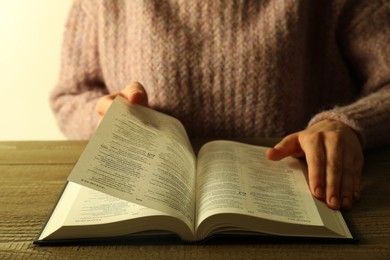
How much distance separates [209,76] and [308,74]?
22 centimetres

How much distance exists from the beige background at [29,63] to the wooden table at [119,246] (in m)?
0.59

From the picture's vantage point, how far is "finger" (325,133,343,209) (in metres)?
0.59

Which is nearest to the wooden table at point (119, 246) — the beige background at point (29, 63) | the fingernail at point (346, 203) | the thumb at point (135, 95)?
the fingernail at point (346, 203)

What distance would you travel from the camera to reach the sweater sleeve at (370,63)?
738 millimetres

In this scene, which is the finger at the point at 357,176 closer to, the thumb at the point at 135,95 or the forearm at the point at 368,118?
the forearm at the point at 368,118

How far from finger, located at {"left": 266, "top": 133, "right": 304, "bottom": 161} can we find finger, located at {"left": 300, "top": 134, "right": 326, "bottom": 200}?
0.01 metres

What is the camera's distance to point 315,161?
63 cm

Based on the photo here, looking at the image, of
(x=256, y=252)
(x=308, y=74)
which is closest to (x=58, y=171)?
→ (x=256, y=252)

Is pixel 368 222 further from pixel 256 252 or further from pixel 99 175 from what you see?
pixel 99 175

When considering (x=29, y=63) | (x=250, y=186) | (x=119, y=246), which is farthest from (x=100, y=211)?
(x=29, y=63)

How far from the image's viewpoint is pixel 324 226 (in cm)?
53

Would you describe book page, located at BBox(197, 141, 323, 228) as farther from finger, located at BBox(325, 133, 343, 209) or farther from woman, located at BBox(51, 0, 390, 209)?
woman, located at BBox(51, 0, 390, 209)

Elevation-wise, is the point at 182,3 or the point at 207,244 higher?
the point at 182,3

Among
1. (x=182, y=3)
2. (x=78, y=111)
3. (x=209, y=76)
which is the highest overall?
(x=182, y=3)
